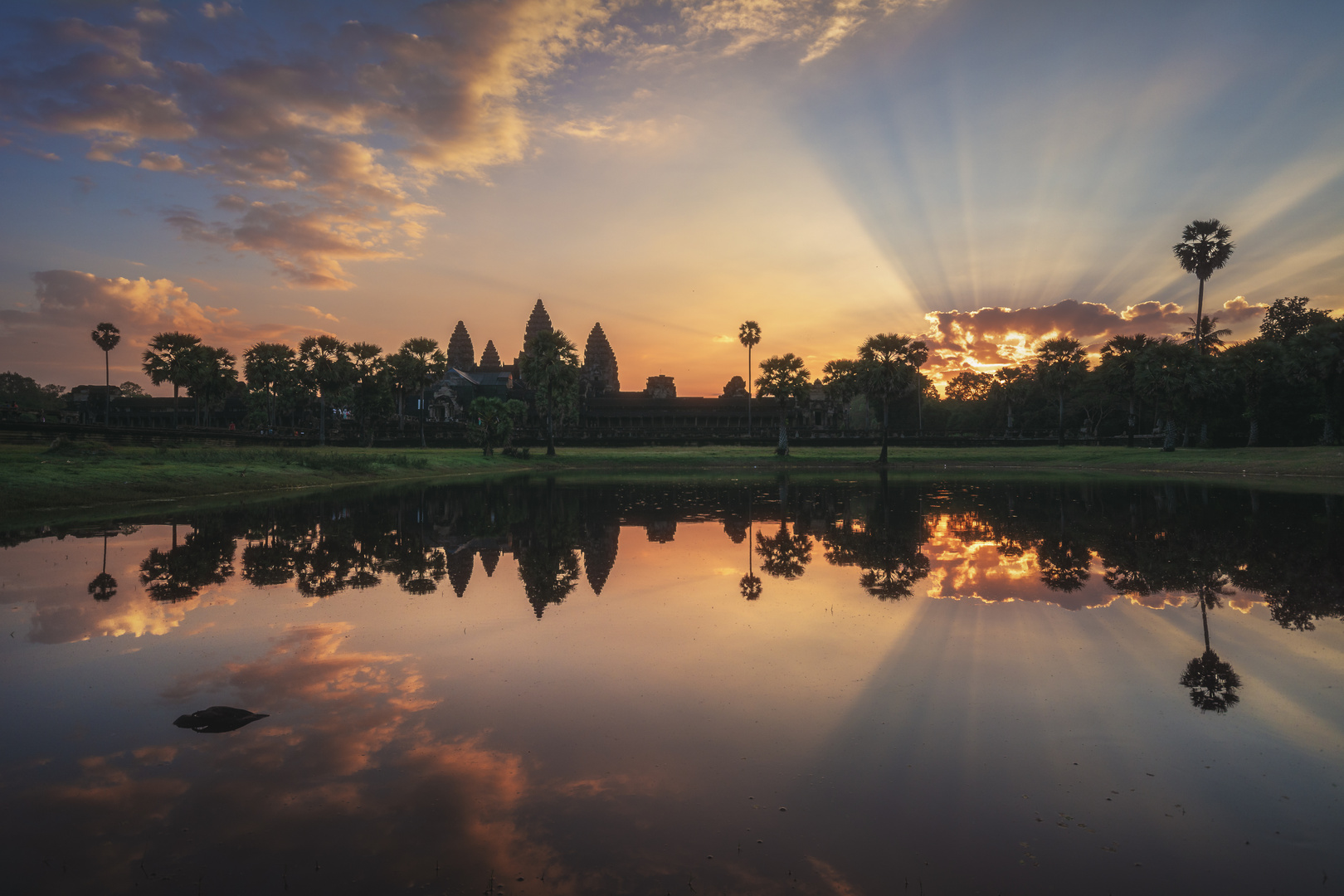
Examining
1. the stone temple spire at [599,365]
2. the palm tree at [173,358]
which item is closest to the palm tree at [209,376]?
the palm tree at [173,358]

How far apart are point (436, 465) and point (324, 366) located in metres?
25.6

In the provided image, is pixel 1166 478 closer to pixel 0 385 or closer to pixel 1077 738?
pixel 1077 738

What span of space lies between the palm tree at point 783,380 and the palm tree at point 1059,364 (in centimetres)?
3022

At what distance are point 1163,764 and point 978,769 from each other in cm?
167

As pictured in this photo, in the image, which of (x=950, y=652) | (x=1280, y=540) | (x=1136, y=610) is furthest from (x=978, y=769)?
(x=1280, y=540)

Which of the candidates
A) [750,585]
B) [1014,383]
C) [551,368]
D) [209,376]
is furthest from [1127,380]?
[209,376]

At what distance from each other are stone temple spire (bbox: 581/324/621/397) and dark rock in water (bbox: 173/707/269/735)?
109809 millimetres

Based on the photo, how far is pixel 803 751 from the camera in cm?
668

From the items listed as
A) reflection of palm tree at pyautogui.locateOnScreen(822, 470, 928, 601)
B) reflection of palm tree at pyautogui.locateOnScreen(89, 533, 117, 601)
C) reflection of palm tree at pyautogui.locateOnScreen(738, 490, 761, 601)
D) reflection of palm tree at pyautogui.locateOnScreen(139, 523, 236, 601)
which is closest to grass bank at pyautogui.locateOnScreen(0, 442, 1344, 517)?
reflection of palm tree at pyautogui.locateOnScreen(139, 523, 236, 601)

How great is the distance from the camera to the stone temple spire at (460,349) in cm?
12650

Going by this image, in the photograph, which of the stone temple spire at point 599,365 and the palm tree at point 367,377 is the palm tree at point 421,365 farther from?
the stone temple spire at point 599,365

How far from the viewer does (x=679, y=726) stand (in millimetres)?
7367

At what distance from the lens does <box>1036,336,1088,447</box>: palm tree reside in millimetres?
79750

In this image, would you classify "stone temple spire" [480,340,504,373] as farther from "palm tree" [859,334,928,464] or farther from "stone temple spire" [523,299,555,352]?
"palm tree" [859,334,928,464]
